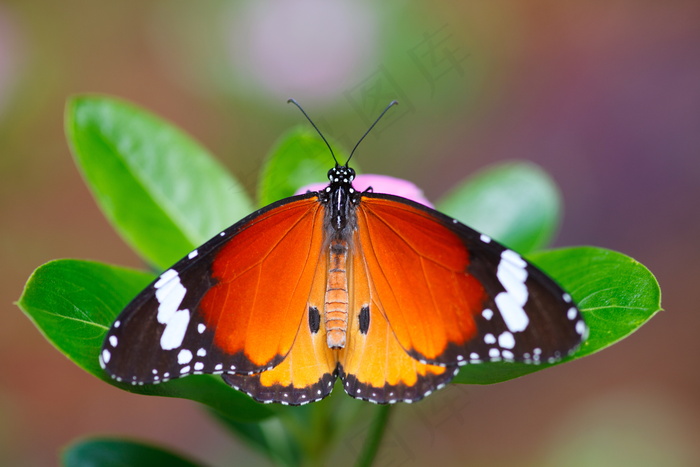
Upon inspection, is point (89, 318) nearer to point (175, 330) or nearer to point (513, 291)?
point (175, 330)

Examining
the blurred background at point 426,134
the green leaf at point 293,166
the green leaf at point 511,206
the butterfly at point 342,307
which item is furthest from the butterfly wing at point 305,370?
the blurred background at point 426,134

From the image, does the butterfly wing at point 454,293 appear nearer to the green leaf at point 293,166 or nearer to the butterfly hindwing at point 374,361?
the butterfly hindwing at point 374,361

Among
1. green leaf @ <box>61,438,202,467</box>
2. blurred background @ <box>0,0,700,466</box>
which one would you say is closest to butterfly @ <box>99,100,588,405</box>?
green leaf @ <box>61,438,202,467</box>

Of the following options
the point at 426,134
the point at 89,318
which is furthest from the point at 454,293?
the point at 426,134

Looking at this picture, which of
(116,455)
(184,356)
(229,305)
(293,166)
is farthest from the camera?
(293,166)

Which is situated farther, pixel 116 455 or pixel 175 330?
pixel 116 455

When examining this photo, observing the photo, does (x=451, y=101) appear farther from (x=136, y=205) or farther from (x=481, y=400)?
(x=136, y=205)
